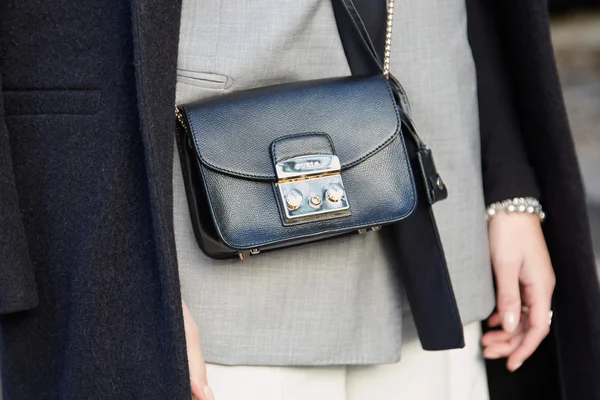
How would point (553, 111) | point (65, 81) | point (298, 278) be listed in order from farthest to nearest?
point (553, 111) < point (298, 278) < point (65, 81)

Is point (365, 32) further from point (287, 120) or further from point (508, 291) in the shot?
point (508, 291)

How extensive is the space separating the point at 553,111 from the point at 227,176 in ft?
1.62

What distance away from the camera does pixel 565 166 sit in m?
1.16

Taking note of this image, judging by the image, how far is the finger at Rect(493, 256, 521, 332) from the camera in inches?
45.4

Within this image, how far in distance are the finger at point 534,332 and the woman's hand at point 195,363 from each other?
20.1 inches

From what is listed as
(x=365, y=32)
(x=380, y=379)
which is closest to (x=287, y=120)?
(x=365, y=32)

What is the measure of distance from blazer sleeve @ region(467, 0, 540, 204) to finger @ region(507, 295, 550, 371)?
15 cm

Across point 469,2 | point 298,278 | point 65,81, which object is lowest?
point 298,278

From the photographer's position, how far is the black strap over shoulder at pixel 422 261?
1.00 metres

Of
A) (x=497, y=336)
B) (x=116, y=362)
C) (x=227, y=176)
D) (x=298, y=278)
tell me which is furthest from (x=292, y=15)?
(x=497, y=336)

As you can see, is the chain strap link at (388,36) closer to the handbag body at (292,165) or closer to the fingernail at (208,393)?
the handbag body at (292,165)

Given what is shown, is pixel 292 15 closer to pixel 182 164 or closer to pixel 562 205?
pixel 182 164

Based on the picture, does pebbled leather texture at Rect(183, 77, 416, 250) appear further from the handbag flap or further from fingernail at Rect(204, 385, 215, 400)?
fingernail at Rect(204, 385, 215, 400)

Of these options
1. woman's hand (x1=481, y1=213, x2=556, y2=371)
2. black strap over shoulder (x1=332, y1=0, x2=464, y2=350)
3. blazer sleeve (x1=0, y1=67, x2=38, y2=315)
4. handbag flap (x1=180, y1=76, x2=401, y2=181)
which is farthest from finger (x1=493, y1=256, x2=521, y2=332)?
blazer sleeve (x1=0, y1=67, x2=38, y2=315)
